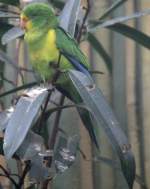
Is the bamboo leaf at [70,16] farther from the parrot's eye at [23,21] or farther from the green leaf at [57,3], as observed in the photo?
the green leaf at [57,3]

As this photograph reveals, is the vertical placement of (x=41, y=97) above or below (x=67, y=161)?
above

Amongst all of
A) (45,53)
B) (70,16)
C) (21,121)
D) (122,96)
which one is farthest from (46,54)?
(122,96)

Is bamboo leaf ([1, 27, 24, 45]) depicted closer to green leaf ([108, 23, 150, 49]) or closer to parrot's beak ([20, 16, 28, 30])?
parrot's beak ([20, 16, 28, 30])

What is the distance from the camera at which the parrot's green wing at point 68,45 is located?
1117mm

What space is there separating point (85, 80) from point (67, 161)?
208 millimetres

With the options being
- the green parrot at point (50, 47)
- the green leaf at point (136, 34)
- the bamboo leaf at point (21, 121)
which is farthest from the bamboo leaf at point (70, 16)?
the bamboo leaf at point (21, 121)

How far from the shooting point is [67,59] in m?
1.15

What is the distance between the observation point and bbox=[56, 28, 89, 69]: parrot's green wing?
1.12 meters

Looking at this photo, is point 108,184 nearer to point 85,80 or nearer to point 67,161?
point 67,161

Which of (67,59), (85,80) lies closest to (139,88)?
(67,59)

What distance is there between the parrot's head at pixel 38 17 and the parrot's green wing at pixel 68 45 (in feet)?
0.11

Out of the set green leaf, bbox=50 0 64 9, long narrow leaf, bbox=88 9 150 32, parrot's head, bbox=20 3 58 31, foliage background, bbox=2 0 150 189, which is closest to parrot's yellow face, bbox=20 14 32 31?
parrot's head, bbox=20 3 58 31

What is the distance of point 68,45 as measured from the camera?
3.68ft

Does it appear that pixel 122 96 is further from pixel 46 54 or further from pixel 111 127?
pixel 111 127
